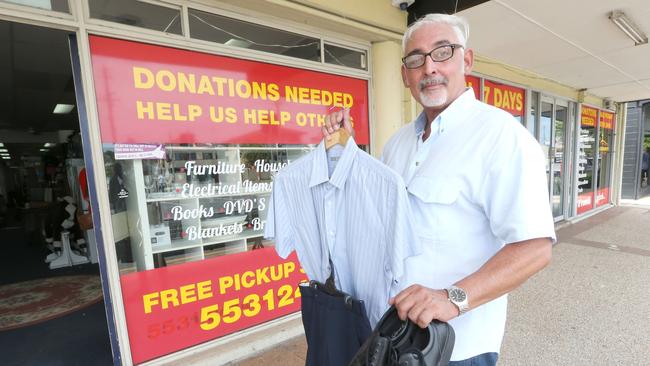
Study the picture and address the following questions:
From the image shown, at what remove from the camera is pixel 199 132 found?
2.54 meters

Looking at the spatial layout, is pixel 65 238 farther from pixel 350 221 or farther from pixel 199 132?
pixel 350 221

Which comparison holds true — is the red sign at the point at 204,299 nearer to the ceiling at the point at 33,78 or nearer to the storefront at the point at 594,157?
the ceiling at the point at 33,78

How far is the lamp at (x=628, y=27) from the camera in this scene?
3354mm

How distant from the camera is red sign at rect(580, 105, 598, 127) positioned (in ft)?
23.7

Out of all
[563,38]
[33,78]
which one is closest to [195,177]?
[563,38]

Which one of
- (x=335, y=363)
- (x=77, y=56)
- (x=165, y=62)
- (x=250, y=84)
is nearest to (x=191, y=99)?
(x=165, y=62)

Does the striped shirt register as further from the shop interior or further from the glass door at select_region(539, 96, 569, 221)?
the glass door at select_region(539, 96, 569, 221)

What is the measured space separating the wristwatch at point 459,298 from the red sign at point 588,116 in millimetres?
8401

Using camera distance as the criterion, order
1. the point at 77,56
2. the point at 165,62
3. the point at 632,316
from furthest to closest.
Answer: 1. the point at 632,316
2. the point at 165,62
3. the point at 77,56

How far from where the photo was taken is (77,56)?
2.07m

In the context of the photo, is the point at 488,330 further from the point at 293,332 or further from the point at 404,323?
the point at 293,332

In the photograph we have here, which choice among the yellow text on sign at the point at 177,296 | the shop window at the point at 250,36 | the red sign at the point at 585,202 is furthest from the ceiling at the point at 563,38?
the yellow text on sign at the point at 177,296

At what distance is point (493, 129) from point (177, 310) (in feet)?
8.34

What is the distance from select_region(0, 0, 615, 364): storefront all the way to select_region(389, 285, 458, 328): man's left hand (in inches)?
85.7
